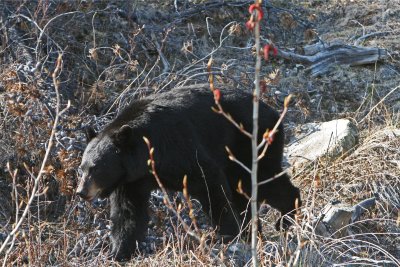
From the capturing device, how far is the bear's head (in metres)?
5.96

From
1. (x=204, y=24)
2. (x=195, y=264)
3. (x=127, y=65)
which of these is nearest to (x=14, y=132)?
(x=127, y=65)

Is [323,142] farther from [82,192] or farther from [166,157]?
[82,192]

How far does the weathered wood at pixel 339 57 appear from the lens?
34.0ft

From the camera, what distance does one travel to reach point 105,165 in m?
6.02

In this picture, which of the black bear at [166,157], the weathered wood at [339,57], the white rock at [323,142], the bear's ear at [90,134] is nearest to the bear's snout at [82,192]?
the black bear at [166,157]

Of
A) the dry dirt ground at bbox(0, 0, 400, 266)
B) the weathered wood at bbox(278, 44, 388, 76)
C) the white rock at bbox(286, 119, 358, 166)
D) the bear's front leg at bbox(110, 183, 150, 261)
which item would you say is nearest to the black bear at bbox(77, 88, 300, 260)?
the bear's front leg at bbox(110, 183, 150, 261)

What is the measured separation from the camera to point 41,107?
24.4ft

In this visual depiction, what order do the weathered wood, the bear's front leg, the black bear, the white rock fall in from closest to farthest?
the black bear
the bear's front leg
the white rock
the weathered wood

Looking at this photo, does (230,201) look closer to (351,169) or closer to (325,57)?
(351,169)

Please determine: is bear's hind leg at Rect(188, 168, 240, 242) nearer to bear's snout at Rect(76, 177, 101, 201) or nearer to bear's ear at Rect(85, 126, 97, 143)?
bear's snout at Rect(76, 177, 101, 201)

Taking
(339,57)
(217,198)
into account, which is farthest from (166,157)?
(339,57)

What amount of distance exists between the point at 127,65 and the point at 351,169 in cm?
253

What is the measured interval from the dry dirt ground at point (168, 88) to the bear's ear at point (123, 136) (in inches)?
28.2

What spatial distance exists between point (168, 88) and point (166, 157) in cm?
247
